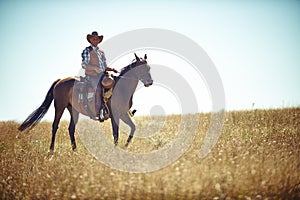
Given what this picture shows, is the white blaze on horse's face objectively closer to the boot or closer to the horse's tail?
the boot

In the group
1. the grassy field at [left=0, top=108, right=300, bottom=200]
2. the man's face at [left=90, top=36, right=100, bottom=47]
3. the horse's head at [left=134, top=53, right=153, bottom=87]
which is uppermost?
the man's face at [left=90, top=36, right=100, bottom=47]

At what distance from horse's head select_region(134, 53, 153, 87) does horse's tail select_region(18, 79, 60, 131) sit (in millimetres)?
2774

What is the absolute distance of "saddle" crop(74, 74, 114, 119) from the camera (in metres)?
9.16

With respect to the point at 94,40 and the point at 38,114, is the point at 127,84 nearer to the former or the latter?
the point at 94,40

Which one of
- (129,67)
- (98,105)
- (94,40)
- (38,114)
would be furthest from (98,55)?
(38,114)

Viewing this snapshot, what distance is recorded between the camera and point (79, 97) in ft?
32.1

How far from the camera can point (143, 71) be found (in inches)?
378

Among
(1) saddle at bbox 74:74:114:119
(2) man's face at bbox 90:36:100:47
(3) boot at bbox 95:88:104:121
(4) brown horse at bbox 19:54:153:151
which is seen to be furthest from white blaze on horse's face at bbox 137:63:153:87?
(2) man's face at bbox 90:36:100:47

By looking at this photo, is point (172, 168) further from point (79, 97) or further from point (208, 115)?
point (208, 115)

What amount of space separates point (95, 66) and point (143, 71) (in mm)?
1338

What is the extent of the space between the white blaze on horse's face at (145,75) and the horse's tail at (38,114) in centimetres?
286

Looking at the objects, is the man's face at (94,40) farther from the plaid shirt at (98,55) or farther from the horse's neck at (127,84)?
the horse's neck at (127,84)

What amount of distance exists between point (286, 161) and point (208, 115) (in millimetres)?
8198

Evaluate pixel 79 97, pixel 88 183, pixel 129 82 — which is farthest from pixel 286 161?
pixel 79 97
